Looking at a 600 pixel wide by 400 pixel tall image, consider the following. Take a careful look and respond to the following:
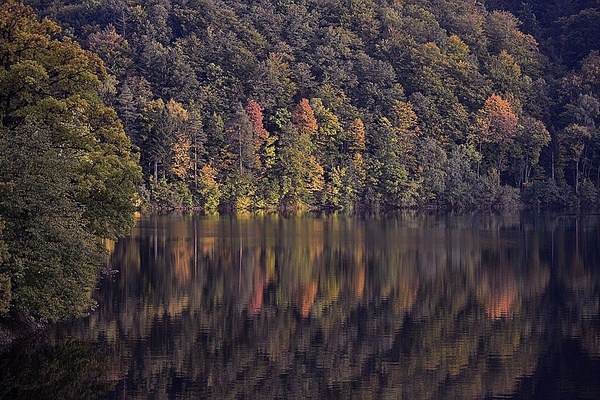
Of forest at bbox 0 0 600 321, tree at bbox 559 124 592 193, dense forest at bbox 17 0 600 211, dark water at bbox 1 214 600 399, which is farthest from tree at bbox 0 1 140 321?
tree at bbox 559 124 592 193

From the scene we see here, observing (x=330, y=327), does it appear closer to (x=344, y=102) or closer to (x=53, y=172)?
(x=53, y=172)

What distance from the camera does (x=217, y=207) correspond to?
287ft

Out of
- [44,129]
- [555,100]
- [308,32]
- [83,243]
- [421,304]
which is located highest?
[308,32]

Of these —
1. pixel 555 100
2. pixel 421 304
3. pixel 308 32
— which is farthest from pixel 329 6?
pixel 421 304

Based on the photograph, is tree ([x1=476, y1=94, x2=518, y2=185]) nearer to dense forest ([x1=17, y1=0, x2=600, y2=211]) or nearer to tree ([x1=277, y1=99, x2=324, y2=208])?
dense forest ([x1=17, y1=0, x2=600, y2=211])

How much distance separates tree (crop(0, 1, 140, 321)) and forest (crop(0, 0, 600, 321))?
42.1 meters

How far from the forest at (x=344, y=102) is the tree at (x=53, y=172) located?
42.1 metres

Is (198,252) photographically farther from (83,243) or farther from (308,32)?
(308,32)

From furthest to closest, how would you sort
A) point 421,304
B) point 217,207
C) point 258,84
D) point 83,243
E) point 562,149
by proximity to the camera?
point 562,149 → point 258,84 → point 217,207 → point 421,304 → point 83,243

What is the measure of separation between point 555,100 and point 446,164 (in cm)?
1840

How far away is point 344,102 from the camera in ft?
319

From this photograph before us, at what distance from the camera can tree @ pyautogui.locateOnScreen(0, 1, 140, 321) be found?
76.5 feet

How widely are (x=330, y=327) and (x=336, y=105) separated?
69.9 metres

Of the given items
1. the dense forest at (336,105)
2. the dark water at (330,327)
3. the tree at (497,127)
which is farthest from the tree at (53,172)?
the tree at (497,127)
